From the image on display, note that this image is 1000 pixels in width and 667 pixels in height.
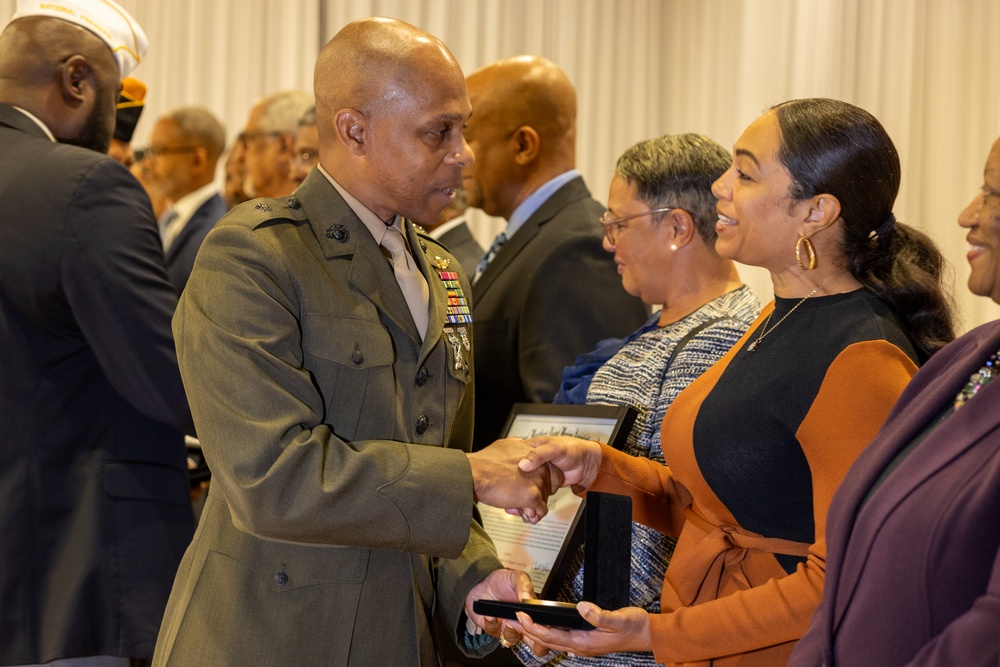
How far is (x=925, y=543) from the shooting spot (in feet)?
4.48

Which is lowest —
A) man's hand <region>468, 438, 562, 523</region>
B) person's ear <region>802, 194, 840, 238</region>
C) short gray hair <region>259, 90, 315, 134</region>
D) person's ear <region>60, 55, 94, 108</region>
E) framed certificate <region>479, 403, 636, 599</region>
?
framed certificate <region>479, 403, 636, 599</region>

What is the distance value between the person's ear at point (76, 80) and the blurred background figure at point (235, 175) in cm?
239

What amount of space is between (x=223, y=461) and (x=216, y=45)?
4906 millimetres

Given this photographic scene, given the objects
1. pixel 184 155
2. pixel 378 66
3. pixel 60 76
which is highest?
pixel 378 66

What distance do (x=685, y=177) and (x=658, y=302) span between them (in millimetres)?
304

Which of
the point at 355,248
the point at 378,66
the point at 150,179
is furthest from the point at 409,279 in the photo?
the point at 150,179

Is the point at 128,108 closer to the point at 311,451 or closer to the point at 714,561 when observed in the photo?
the point at 311,451

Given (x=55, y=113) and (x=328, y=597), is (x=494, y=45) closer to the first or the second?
(x=55, y=113)

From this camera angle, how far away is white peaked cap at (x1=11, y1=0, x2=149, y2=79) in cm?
304

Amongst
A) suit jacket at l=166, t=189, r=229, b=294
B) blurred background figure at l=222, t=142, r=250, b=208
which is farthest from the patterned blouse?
blurred background figure at l=222, t=142, r=250, b=208

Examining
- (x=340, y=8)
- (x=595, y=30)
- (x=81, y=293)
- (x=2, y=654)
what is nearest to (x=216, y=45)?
(x=340, y=8)

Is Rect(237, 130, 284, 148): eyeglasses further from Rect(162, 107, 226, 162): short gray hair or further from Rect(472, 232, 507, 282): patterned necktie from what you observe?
Rect(472, 232, 507, 282): patterned necktie

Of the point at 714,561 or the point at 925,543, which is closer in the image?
the point at 925,543

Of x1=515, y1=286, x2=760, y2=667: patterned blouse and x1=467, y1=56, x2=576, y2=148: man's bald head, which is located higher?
x1=467, y1=56, x2=576, y2=148: man's bald head
